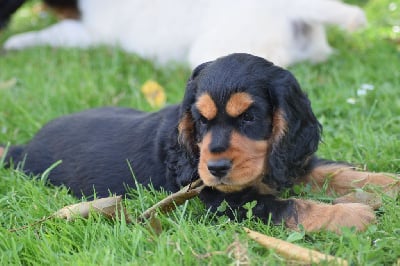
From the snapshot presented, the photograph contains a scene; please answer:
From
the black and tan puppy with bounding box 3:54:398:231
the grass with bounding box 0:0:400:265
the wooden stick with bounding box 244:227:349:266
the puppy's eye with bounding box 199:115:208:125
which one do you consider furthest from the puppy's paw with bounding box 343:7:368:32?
the wooden stick with bounding box 244:227:349:266

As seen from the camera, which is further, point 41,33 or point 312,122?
point 41,33

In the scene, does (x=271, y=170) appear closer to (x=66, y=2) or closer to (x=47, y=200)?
(x=47, y=200)

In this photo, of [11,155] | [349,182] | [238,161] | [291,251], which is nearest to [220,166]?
[238,161]

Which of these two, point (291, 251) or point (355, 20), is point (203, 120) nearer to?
point (291, 251)

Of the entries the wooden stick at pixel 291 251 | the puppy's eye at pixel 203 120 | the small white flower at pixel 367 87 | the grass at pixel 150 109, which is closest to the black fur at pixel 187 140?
the puppy's eye at pixel 203 120

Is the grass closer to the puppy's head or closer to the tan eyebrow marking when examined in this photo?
the puppy's head

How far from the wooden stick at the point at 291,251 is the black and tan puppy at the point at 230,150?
271mm

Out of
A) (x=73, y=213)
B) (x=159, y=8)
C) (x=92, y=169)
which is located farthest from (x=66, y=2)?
(x=73, y=213)

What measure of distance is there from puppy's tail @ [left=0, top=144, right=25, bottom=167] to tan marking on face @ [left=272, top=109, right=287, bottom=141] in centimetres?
188

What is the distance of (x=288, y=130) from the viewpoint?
10.8ft

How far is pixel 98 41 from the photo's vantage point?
7.02 metres

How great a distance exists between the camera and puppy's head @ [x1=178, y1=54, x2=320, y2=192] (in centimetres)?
312

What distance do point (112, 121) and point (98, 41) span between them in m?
3.11

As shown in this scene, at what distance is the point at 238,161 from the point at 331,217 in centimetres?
52
